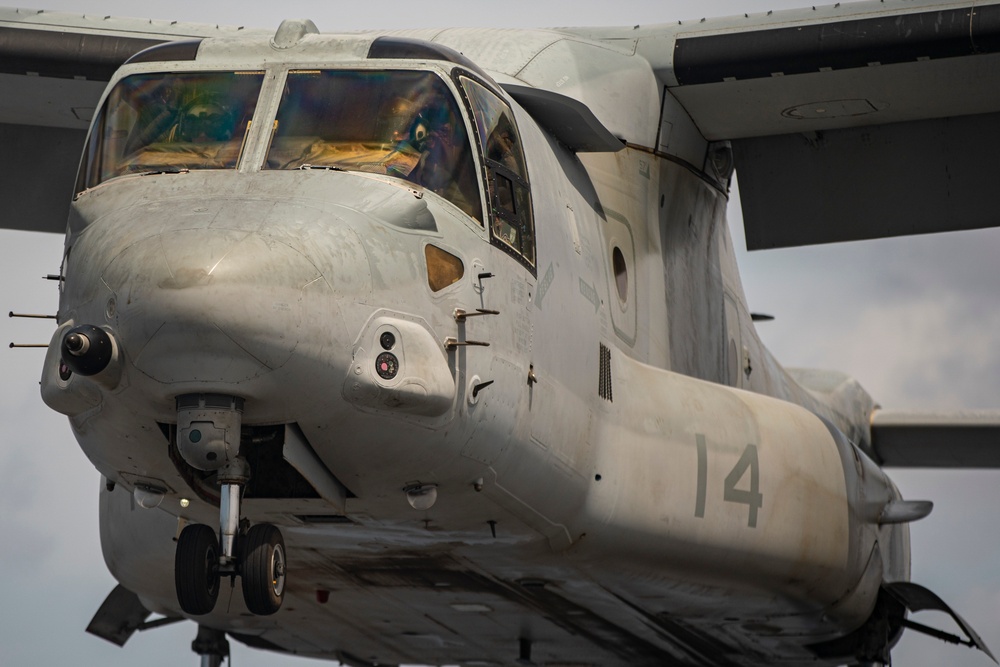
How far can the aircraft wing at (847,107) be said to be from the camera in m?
10.7

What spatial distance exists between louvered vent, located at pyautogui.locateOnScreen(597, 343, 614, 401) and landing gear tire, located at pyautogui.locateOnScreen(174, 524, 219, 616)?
7.95 ft

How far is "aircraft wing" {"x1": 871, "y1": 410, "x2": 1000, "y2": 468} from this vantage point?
48.7 ft

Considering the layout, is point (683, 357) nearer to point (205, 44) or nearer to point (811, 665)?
point (811, 665)

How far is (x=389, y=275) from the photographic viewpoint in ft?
23.2

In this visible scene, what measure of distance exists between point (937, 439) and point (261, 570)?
9.53 metres

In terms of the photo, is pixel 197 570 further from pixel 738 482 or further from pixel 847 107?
pixel 847 107

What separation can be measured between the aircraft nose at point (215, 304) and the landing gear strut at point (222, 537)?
177 mm

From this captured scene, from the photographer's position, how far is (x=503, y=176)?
8.17 m

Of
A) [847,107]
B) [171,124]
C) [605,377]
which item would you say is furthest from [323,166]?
[847,107]

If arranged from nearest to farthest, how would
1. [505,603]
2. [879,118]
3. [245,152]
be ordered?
[245,152] → [505,603] → [879,118]

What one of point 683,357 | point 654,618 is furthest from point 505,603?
point 683,357

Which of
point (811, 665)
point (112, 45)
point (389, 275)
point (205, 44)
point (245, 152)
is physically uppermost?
point (112, 45)

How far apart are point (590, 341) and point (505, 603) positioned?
2.13m

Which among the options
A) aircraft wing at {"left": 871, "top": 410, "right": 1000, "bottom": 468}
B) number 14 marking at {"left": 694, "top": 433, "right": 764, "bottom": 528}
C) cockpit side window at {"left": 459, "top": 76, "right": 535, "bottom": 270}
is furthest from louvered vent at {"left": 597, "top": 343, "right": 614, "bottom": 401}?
aircraft wing at {"left": 871, "top": 410, "right": 1000, "bottom": 468}
